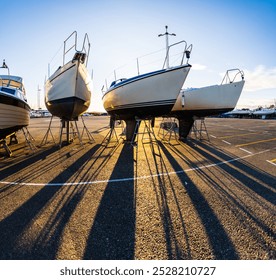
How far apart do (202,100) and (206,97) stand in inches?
12.6

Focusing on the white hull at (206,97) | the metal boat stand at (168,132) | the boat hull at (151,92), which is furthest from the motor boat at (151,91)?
the white hull at (206,97)

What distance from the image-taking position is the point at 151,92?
26.8 feet

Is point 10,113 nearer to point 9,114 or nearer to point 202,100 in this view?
point 9,114

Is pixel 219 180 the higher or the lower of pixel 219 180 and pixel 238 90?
the lower

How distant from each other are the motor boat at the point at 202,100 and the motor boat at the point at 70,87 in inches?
214

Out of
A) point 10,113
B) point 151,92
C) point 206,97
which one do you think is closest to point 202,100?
point 206,97

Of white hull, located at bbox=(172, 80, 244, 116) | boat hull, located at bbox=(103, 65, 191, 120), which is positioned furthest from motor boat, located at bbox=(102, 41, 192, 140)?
white hull, located at bbox=(172, 80, 244, 116)

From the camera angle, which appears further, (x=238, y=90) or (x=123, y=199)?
(x=238, y=90)

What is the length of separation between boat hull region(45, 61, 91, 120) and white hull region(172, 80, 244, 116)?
5.46 meters

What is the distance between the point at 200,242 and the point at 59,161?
5497 mm
